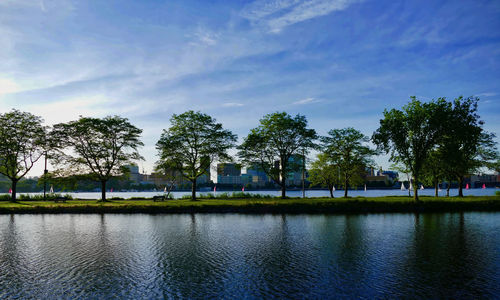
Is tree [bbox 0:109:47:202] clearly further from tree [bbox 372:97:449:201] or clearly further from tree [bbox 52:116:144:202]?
tree [bbox 372:97:449:201]

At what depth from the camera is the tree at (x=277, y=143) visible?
6122 cm

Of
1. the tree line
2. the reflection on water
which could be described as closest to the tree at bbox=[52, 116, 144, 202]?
the tree line

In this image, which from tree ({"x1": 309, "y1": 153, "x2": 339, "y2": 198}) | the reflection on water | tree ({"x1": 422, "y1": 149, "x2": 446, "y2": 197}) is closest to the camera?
the reflection on water

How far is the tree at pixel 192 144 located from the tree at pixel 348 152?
20.8 m

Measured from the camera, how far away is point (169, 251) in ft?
70.8

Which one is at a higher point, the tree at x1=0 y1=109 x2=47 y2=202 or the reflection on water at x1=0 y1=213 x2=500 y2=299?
the tree at x1=0 y1=109 x2=47 y2=202

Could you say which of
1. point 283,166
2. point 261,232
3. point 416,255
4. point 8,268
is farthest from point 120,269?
point 283,166

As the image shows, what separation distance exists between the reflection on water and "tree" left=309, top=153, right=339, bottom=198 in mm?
34567

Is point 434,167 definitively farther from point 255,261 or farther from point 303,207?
point 255,261

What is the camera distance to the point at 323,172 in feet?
222

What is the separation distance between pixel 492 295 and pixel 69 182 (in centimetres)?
6436

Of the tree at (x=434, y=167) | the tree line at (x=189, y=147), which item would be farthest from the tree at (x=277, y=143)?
the tree at (x=434, y=167)

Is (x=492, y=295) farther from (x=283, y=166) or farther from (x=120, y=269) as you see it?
(x=283, y=166)

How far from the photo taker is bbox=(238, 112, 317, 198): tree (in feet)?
201
